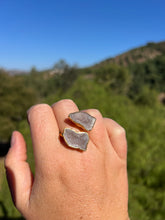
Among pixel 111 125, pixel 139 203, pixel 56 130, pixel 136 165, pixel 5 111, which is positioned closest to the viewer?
pixel 56 130

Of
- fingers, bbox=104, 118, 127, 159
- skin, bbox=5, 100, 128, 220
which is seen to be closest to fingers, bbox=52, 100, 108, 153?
skin, bbox=5, 100, 128, 220

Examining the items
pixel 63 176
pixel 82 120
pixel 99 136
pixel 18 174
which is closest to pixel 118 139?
pixel 99 136

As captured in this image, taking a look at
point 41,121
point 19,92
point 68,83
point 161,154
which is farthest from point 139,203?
point 19,92

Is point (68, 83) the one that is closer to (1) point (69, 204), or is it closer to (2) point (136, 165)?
(2) point (136, 165)

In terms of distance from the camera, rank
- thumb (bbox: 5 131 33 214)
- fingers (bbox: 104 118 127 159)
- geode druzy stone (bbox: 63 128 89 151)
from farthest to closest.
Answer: fingers (bbox: 104 118 127 159) < thumb (bbox: 5 131 33 214) < geode druzy stone (bbox: 63 128 89 151)

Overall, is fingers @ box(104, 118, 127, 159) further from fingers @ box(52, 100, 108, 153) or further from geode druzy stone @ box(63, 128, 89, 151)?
geode druzy stone @ box(63, 128, 89, 151)

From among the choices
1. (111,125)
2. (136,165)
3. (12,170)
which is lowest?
(136,165)

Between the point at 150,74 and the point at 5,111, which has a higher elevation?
the point at 150,74
